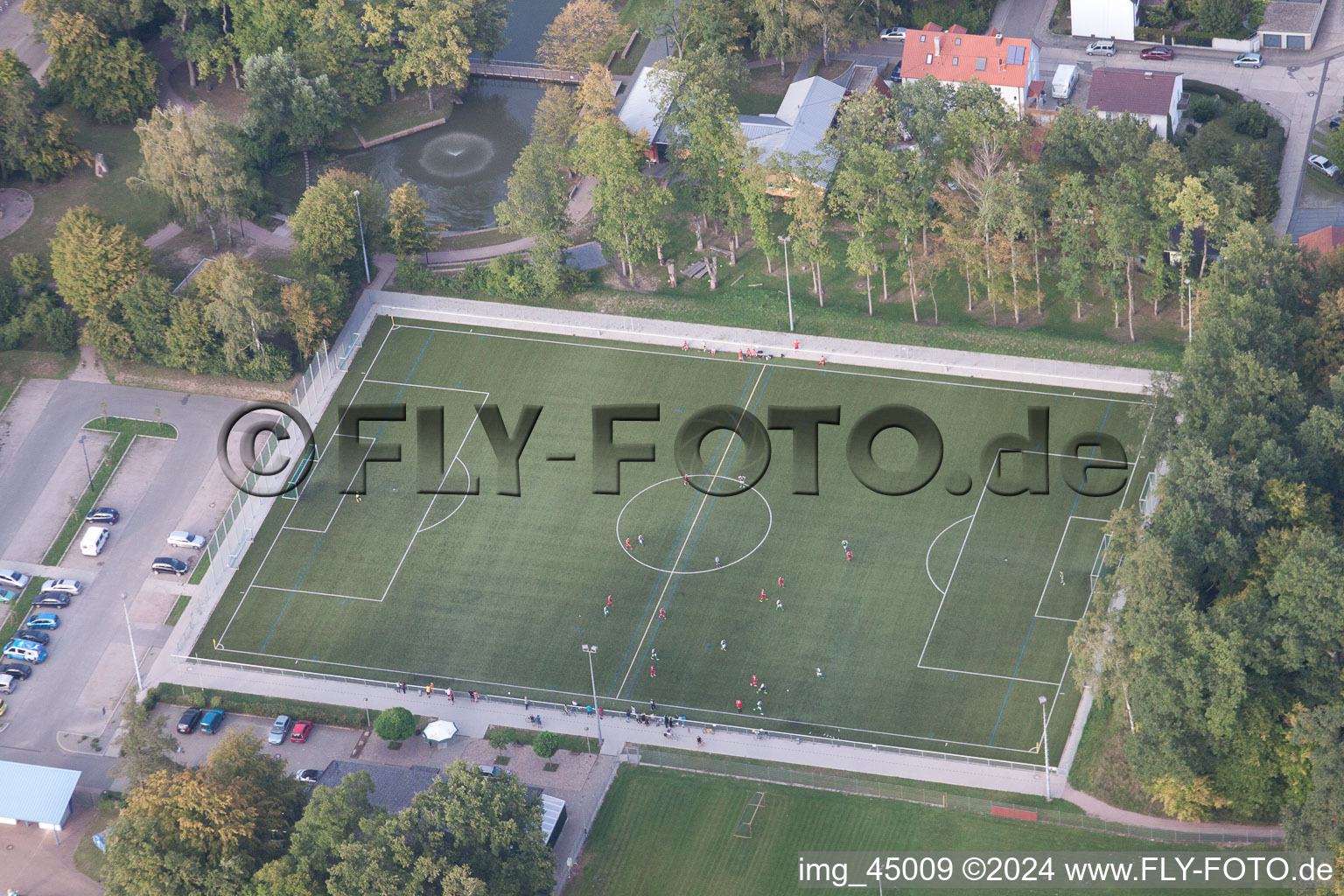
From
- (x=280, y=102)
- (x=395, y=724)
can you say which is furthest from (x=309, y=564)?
(x=280, y=102)

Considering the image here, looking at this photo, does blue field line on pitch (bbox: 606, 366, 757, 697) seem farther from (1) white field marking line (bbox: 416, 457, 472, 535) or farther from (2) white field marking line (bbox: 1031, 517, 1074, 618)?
(2) white field marking line (bbox: 1031, 517, 1074, 618)

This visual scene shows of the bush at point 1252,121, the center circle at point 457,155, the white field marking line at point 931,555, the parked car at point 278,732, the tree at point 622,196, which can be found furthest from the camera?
the center circle at point 457,155

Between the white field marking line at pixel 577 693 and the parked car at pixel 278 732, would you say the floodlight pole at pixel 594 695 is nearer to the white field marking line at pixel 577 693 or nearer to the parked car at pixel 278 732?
the white field marking line at pixel 577 693

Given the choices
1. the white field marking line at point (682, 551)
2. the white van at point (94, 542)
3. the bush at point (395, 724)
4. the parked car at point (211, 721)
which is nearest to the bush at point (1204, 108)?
the white field marking line at point (682, 551)

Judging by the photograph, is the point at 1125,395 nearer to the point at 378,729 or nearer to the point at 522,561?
the point at 522,561

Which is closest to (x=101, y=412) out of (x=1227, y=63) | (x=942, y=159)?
(x=942, y=159)

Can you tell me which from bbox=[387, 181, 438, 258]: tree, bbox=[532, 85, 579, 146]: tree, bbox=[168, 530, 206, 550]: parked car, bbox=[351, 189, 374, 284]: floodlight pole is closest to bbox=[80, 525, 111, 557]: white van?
bbox=[168, 530, 206, 550]: parked car

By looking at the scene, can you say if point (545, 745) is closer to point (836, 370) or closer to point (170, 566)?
point (170, 566)
